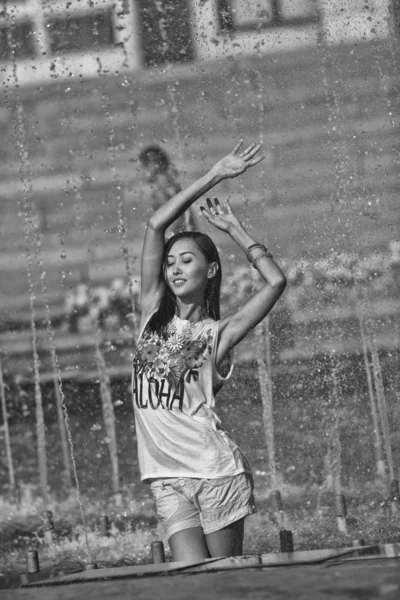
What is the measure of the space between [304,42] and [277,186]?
2.24m

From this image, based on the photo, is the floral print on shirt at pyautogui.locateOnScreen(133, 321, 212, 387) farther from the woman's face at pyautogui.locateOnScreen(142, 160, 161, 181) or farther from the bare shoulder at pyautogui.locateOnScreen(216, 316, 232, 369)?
the woman's face at pyautogui.locateOnScreen(142, 160, 161, 181)

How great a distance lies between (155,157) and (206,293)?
57.9ft

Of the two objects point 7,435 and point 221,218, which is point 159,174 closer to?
point 7,435

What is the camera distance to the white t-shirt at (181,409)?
389 centimetres

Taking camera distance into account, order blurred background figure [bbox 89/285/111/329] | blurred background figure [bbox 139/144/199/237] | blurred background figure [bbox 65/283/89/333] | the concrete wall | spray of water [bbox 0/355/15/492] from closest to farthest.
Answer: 1. spray of water [bbox 0/355/15/492]
2. the concrete wall
3. blurred background figure [bbox 139/144/199/237]
4. blurred background figure [bbox 89/285/111/329]
5. blurred background figure [bbox 65/283/89/333]

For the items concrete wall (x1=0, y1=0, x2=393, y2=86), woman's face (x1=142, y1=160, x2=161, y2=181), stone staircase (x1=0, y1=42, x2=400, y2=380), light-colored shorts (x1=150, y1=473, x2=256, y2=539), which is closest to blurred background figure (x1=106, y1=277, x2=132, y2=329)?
stone staircase (x1=0, y1=42, x2=400, y2=380)

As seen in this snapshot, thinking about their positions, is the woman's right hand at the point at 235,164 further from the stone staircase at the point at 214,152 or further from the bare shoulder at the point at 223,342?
the stone staircase at the point at 214,152

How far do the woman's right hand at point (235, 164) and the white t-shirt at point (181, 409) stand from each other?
45cm

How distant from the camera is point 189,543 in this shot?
12.6 ft

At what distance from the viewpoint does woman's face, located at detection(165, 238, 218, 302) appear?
414 centimetres

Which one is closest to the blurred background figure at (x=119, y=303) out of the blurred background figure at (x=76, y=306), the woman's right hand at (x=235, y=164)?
the blurred background figure at (x=76, y=306)

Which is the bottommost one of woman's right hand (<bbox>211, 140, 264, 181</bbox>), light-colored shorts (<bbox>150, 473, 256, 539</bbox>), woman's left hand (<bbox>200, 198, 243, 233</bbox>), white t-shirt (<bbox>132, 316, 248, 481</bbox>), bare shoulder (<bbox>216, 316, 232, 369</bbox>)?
light-colored shorts (<bbox>150, 473, 256, 539</bbox>)

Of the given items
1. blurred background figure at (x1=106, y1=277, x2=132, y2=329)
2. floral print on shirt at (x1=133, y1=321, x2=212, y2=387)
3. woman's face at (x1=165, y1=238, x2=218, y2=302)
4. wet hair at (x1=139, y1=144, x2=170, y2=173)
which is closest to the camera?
floral print on shirt at (x1=133, y1=321, x2=212, y2=387)

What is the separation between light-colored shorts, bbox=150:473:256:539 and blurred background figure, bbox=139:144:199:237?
42.1ft
